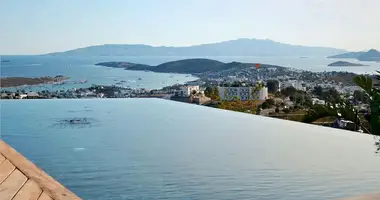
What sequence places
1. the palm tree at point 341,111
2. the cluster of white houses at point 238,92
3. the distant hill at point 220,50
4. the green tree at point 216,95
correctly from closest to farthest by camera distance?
1. the palm tree at point 341,111
2. the green tree at point 216,95
3. the cluster of white houses at point 238,92
4. the distant hill at point 220,50

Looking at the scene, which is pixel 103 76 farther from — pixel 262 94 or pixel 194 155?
pixel 194 155

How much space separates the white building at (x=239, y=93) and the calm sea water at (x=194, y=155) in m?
14.1

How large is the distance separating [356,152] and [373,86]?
4179mm

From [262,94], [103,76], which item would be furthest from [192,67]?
[262,94]

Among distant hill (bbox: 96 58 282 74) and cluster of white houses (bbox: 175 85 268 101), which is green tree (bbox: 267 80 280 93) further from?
distant hill (bbox: 96 58 282 74)

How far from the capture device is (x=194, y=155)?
21.7 ft

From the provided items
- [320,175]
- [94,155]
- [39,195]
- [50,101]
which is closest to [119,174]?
[94,155]

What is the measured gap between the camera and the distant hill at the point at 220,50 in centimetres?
13562

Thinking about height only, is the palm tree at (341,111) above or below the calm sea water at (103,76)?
above

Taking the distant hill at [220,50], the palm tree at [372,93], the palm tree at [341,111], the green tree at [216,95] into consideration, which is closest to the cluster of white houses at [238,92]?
the green tree at [216,95]

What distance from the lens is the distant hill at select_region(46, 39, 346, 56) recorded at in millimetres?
135625

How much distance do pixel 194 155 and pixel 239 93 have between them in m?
19.8

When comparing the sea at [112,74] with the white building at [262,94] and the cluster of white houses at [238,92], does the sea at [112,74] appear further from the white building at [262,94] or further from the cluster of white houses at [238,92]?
the cluster of white houses at [238,92]

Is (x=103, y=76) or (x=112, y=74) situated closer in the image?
(x=103, y=76)
